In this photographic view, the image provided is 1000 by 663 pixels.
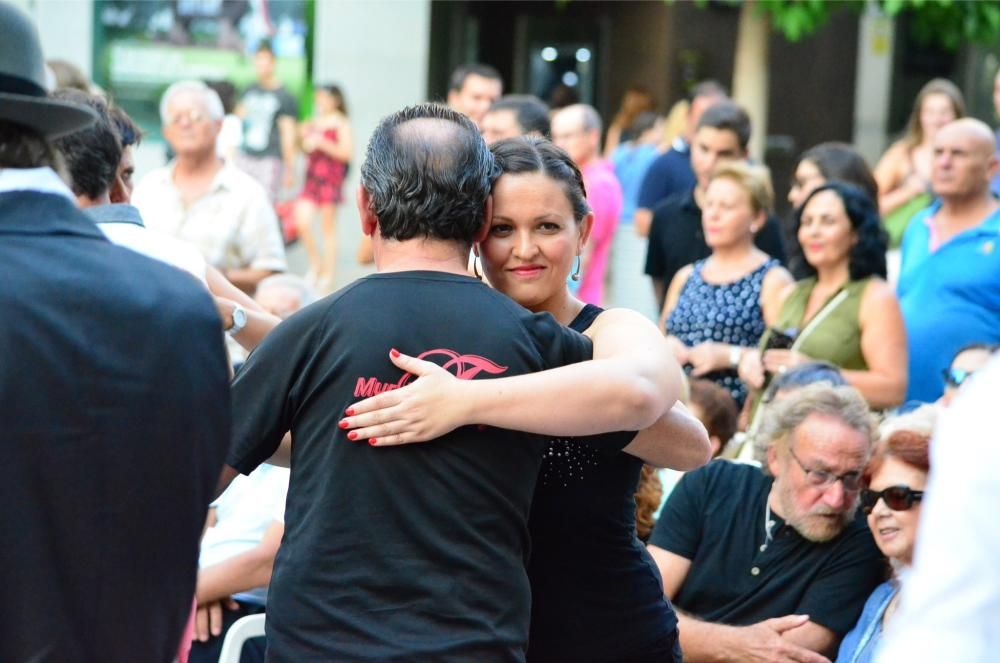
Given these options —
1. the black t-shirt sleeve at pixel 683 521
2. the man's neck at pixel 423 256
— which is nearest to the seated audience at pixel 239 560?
the black t-shirt sleeve at pixel 683 521

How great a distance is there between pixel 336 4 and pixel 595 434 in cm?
1351

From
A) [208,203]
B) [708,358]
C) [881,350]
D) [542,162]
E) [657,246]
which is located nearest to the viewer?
[542,162]

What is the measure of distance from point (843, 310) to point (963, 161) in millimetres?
1141

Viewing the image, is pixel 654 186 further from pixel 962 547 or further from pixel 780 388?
pixel 962 547

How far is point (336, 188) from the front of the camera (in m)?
13.8

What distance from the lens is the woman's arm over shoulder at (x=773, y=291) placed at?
618cm

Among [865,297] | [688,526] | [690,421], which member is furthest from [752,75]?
[690,421]

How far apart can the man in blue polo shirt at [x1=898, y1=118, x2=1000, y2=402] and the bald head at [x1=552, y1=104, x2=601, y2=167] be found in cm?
195

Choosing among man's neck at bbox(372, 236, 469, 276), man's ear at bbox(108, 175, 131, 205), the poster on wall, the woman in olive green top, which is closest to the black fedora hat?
man's neck at bbox(372, 236, 469, 276)

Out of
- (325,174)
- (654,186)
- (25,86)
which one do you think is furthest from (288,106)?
(25,86)

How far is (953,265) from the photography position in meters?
6.28

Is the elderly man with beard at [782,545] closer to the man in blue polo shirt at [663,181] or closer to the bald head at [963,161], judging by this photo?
the bald head at [963,161]

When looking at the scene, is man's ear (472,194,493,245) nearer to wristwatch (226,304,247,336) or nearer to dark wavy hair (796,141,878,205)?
wristwatch (226,304,247,336)

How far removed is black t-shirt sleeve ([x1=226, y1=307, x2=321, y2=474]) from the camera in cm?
241
